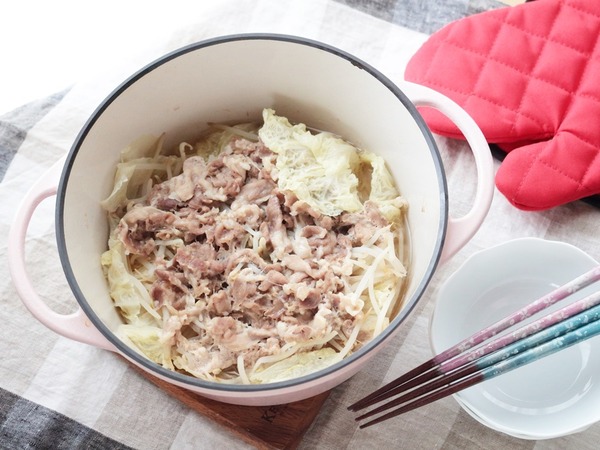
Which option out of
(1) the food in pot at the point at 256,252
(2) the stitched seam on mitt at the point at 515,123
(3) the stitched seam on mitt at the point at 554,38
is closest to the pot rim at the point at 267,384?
(1) the food in pot at the point at 256,252

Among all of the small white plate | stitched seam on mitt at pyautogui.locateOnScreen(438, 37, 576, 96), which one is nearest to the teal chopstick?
the small white plate

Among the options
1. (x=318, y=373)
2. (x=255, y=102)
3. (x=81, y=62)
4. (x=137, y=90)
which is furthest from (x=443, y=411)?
(x=81, y=62)

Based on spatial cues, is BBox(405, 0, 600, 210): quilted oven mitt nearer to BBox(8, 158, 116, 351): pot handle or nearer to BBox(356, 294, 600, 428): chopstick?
BBox(356, 294, 600, 428): chopstick

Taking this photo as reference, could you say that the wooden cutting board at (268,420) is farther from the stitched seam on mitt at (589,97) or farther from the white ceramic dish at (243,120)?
the stitched seam on mitt at (589,97)

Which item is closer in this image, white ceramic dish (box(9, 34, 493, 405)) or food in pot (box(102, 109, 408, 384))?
white ceramic dish (box(9, 34, 493, 405))

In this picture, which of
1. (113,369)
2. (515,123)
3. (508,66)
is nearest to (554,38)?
(508,66)
